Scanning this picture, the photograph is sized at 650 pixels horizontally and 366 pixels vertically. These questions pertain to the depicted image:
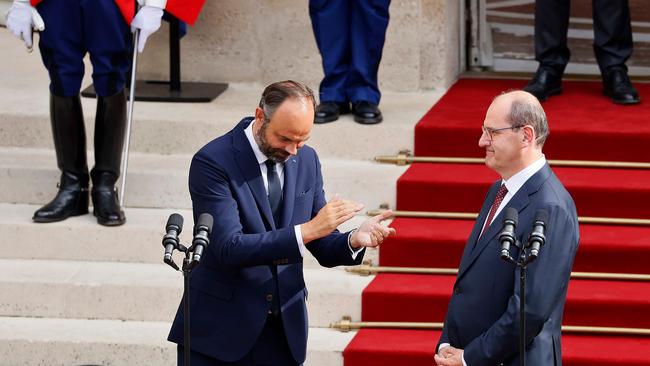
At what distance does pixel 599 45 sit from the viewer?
798 centimetres

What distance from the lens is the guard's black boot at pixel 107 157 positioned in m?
7.17

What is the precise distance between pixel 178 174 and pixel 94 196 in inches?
18.3

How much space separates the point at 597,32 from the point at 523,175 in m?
3.59

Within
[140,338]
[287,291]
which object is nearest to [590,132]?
[140,338]

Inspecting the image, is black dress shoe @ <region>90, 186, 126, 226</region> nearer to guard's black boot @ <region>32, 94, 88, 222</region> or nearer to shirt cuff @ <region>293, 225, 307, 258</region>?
guard's black boot @ <region>32, 94, 88, 222</region>

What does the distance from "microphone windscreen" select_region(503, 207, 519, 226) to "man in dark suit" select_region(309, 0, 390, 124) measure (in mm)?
3303

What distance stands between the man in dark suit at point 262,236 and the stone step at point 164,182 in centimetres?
232

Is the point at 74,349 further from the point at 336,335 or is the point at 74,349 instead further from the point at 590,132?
the point at 590,132

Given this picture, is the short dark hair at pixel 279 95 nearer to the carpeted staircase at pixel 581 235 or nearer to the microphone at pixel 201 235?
the microphone at pixel 201 235

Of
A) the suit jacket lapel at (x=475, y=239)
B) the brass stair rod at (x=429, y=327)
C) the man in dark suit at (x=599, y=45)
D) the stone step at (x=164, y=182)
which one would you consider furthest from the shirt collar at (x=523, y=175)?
the man in dark suit at (x=599, y=45)

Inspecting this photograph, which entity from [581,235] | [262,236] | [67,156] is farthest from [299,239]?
[67,156]

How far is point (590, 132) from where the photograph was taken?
734cm

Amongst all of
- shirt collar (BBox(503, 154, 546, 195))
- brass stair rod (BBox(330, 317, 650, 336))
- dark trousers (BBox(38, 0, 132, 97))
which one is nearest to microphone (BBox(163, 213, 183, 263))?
shirt collar (BBox(503, 154, 546, 195))

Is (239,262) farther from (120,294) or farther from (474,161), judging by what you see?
(474,161)
